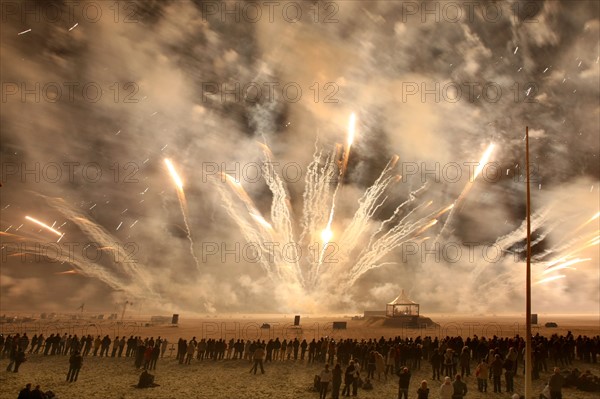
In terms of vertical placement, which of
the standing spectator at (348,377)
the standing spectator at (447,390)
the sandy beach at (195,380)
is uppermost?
the standing spectator at (447,390)

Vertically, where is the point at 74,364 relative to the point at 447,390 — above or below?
below

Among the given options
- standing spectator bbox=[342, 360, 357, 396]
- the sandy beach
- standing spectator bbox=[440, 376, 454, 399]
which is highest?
standing spectator bbox=[440, 376, 454, 399]

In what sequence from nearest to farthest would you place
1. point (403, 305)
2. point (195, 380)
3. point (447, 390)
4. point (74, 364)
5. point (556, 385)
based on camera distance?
1. point (447, 390)
2. point (556, 385)
3. point (74, 364)
4. point (195, 380)
5. point (403, 305)

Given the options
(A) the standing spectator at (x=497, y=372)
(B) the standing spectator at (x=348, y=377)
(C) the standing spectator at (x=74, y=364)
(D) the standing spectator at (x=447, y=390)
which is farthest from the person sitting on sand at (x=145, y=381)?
(A) the standing spectator at (x=497, y=372)

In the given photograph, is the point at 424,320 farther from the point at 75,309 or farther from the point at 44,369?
the point at 75,309

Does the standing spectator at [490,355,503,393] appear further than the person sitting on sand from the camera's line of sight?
No

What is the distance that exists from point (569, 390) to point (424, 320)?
40494 millimetres

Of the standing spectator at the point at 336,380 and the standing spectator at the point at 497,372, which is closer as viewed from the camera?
the standing spectator at the point at 336,380

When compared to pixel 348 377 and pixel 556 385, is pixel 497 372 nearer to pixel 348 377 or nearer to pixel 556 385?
pixel 556 385

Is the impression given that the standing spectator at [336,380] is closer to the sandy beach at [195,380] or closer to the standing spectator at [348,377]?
the standing spectator at [348,377]

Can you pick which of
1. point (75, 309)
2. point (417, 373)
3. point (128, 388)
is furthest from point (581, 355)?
point (75, 309)

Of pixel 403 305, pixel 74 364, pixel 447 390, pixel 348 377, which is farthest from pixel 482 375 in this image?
pixel 403 305

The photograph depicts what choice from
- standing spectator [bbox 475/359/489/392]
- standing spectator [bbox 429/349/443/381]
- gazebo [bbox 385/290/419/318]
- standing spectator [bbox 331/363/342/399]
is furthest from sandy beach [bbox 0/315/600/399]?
gazebo [bbox 385/290/419/318]

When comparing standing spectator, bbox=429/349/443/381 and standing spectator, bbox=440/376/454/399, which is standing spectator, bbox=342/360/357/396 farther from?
standing spectator, bbox=429/349/443/381
